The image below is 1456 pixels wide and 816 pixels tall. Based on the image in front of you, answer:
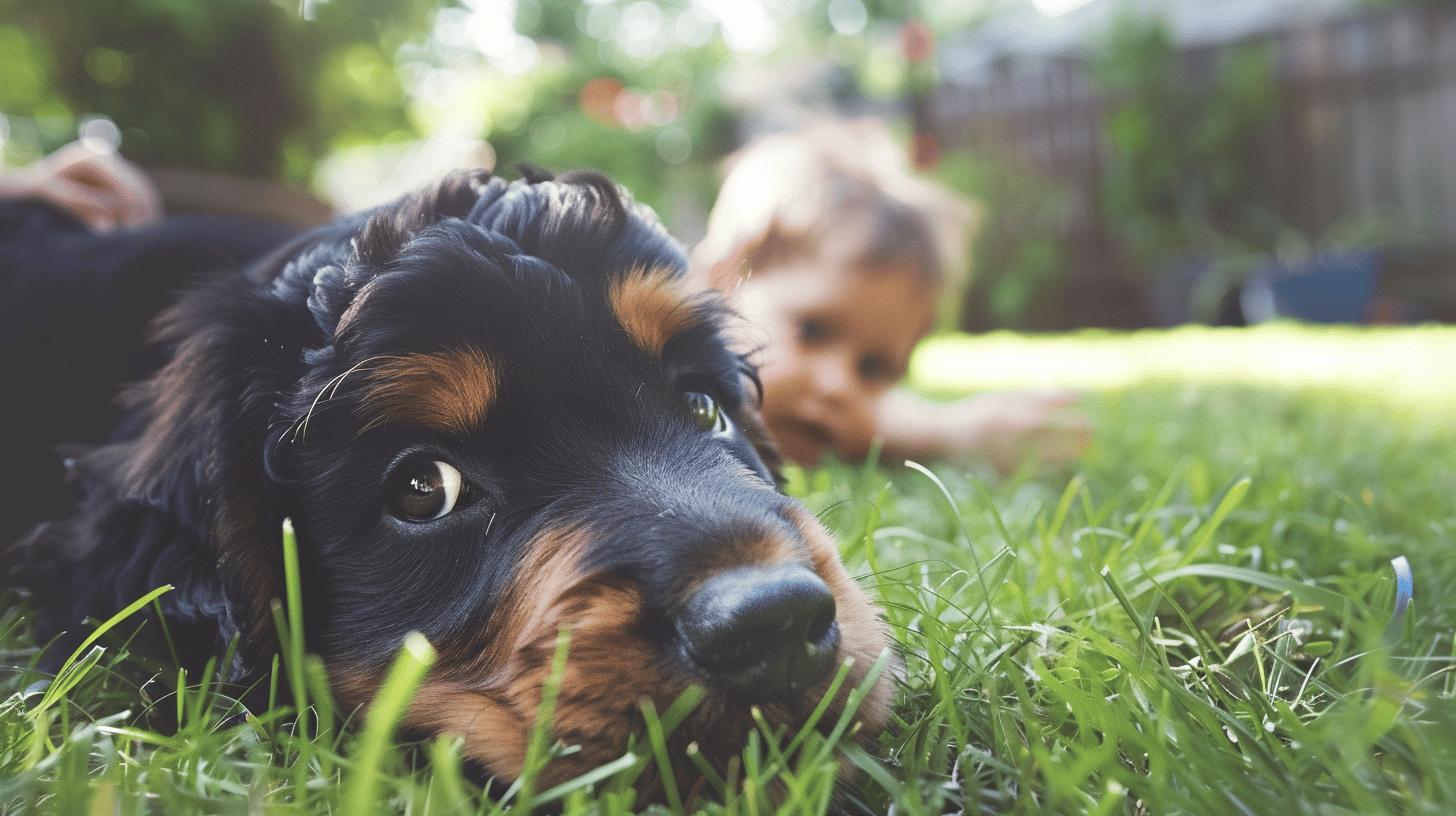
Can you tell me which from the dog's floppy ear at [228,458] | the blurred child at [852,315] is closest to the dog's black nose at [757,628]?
the dog's floppy ear at [228,458]

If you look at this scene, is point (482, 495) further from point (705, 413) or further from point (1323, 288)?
point (1323, 288)

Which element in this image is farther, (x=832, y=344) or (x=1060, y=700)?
(x=832, y=344)

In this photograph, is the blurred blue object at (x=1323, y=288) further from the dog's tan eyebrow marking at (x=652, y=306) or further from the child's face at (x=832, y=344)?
the dog's tan eyebrow marking at (x=652, y=306)

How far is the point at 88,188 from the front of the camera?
356 cm

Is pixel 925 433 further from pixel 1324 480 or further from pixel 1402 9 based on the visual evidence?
pixel 1402 9

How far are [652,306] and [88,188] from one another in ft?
9.29

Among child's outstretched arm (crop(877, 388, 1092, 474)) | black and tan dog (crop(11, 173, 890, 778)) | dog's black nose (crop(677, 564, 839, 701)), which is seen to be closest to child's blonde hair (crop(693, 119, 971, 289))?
child's outstretched arm (crop(877, 388, 1092, 474))

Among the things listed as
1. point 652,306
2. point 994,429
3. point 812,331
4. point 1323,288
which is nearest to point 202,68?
point 812,331

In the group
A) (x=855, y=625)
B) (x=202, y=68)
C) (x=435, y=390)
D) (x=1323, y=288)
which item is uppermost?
(x=202, y=68)

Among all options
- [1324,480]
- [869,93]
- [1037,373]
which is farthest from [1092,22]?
[1324,480]

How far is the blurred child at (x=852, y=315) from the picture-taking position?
4020 mm

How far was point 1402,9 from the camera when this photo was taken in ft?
41.0

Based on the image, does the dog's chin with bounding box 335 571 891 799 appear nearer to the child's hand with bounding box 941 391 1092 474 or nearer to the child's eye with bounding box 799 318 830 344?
the child's hand with bounding box 941 391 1092 474

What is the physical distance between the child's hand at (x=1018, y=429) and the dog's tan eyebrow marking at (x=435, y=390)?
8.26ft
